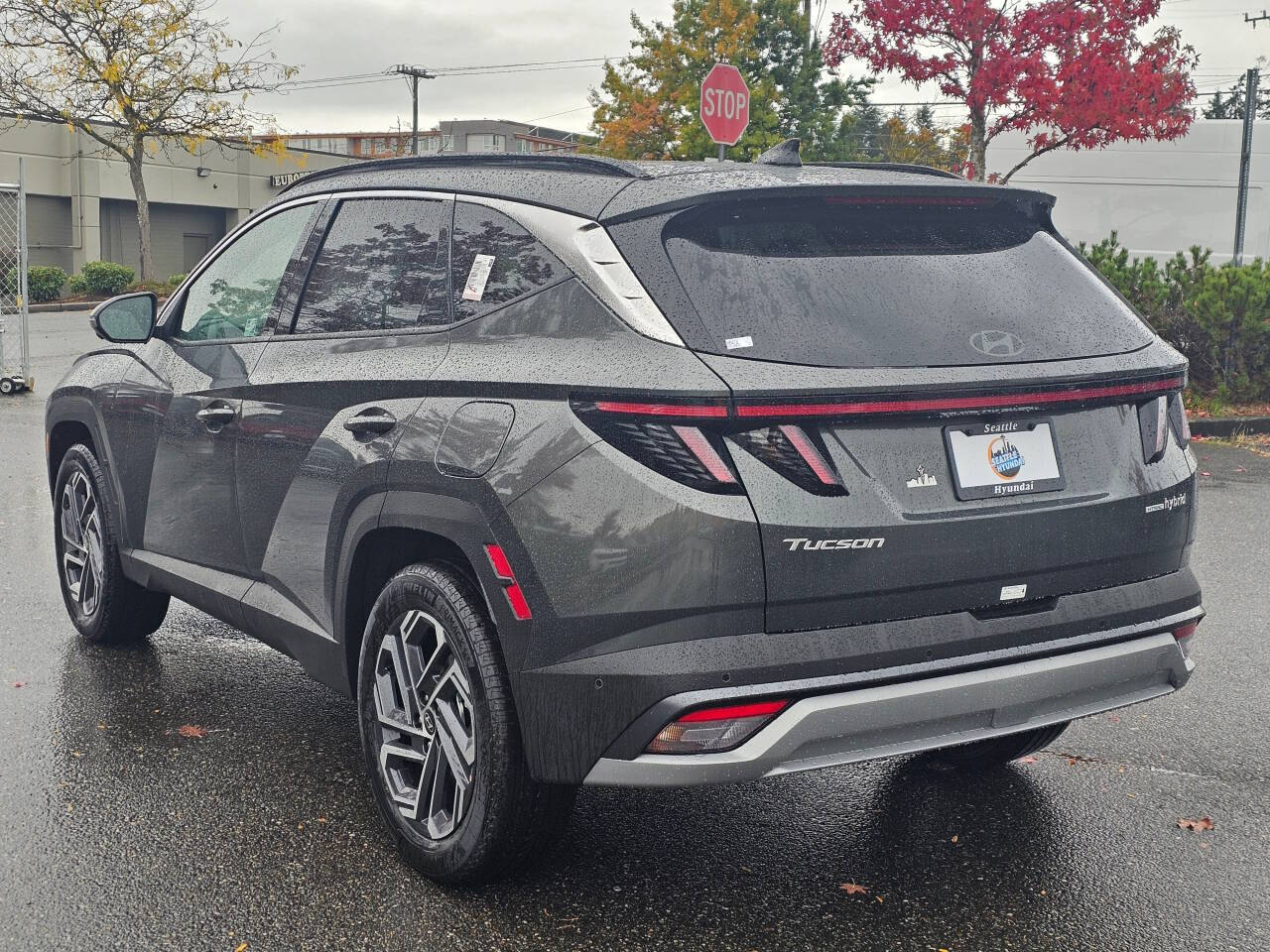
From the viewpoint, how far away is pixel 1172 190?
70.1 feet

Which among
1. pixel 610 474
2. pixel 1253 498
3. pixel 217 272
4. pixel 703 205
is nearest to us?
pixel 610 474

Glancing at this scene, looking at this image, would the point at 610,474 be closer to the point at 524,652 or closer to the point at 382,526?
the point at 524,652

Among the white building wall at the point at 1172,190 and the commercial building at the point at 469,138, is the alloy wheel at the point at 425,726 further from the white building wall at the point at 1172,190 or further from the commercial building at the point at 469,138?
the commercial building at the point at 469,138

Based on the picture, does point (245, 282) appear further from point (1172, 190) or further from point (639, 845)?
point (1172, 190)

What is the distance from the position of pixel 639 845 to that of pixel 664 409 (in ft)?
4.78

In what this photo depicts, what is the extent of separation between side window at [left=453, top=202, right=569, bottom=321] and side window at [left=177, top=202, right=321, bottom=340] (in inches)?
37.3

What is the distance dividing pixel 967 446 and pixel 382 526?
1.49 m

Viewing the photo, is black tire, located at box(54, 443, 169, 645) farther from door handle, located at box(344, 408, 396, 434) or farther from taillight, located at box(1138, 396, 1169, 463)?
taillight, located at box(1138, 396, 1169, 463)

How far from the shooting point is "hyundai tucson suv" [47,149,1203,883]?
297 cm

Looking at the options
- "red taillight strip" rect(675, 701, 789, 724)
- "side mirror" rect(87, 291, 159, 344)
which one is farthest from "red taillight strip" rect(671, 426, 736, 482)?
"side mirror" rect(87, 291, 159, 344)

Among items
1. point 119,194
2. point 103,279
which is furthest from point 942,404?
point 119,194

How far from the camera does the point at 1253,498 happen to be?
9.64 metres

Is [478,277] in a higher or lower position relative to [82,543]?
higher

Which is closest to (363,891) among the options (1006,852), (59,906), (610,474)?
(59,906)
